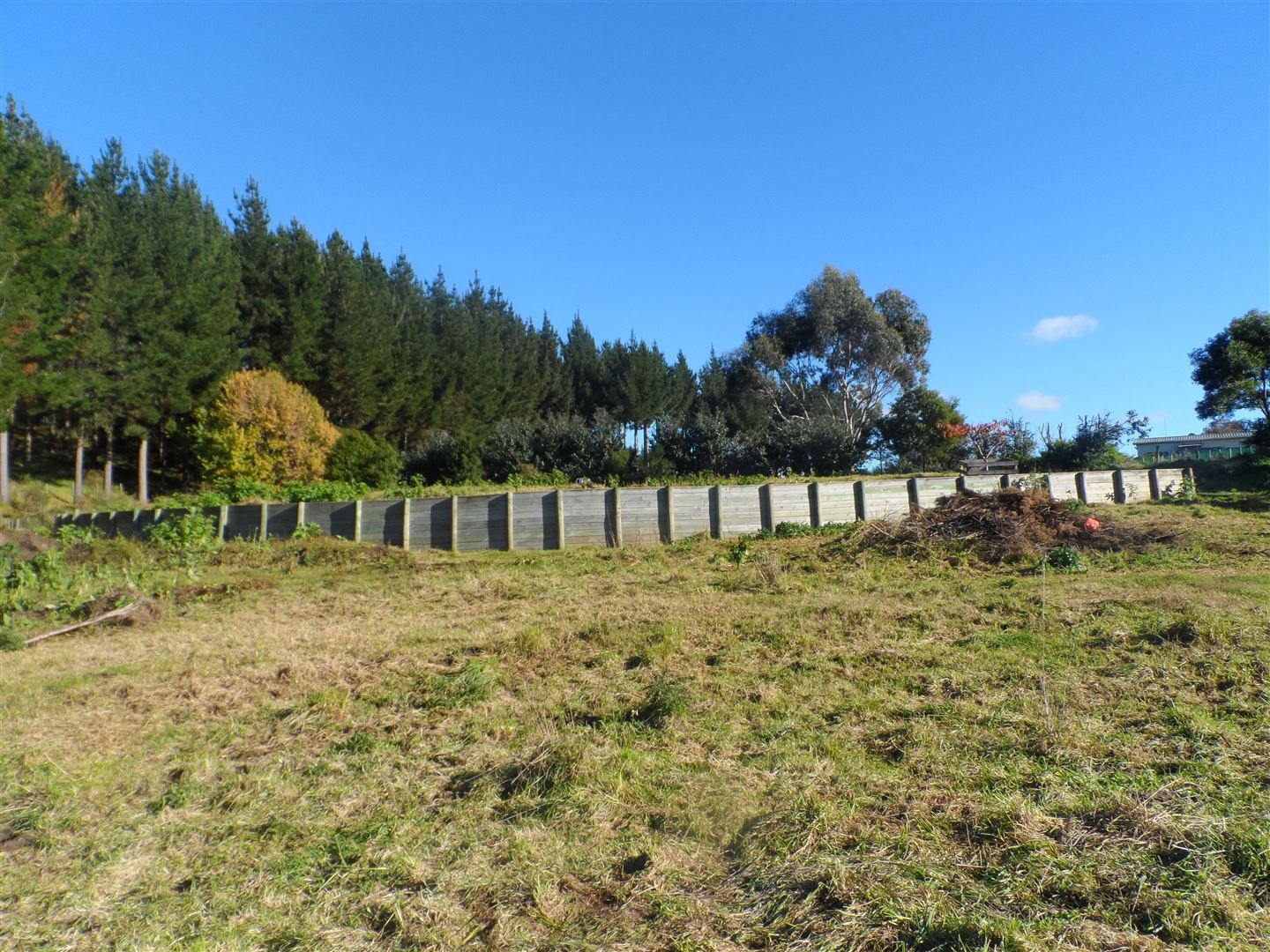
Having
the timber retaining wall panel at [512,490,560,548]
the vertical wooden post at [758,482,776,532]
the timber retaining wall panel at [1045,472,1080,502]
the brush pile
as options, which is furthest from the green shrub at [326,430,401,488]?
the timber retaining wall panel at [1045,472,1080,502]

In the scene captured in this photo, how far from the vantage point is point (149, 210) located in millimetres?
34656

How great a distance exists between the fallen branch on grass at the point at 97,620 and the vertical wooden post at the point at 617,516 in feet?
30.3

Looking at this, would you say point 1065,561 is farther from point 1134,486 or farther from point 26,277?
point 26,277

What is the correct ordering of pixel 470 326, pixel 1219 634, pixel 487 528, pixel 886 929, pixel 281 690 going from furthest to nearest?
pixel 470 326 → pixel 487 528 → pixel 281 690 → pixel 1219 634 → pixel 886 929

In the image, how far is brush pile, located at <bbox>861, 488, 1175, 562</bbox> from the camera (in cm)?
1080

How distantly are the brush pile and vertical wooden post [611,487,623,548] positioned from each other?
6290 mm

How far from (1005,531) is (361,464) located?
23.3 metres

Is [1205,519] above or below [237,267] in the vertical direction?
below

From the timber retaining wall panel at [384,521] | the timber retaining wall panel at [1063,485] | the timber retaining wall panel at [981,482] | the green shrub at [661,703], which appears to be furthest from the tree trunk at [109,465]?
the timber retaining wall panel at [1063,485]

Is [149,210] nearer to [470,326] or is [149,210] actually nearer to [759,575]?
[470,326]

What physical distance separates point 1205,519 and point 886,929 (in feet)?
46.0

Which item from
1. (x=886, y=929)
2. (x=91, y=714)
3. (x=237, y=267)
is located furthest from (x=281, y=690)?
(x=237, y=267)

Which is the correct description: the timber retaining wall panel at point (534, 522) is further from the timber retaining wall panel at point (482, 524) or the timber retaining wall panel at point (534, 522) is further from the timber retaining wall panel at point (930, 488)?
the timber retaining wall panel at point (930, 488)

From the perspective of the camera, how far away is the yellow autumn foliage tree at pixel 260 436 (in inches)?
1054
